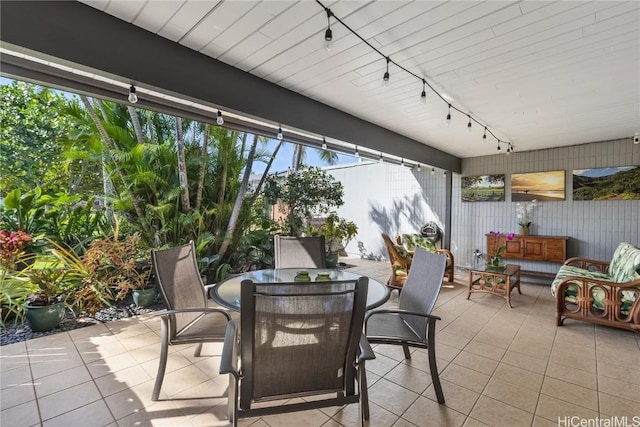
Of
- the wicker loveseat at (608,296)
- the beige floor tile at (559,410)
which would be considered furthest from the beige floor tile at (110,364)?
the wicker loveseat at (608,296)

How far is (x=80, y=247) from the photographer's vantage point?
365cm

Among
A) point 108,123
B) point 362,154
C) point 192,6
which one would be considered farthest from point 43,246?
point 362,154

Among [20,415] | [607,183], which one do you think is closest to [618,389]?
[20,415]

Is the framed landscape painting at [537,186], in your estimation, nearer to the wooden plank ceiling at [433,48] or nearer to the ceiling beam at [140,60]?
the wooden plank ceiling at [433,48]

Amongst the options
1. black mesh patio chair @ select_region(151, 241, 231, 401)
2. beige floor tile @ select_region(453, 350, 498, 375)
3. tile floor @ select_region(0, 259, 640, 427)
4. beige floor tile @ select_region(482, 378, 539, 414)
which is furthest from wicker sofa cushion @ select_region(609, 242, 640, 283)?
black mesh patio chair @ select_region(151, 241, 231, 401)

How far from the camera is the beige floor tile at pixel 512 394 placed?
2000mm

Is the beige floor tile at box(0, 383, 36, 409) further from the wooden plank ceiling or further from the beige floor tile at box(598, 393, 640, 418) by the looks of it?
the beige floor tile at box(598, 393, 640, 418)

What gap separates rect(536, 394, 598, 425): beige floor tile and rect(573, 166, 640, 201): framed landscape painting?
4.63m

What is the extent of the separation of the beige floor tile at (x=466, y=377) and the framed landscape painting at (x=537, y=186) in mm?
4673

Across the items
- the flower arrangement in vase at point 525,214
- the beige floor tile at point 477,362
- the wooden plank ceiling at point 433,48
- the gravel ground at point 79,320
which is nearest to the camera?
the wooden plank ceiling at point 433,48

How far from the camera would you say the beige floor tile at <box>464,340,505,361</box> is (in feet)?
8.80

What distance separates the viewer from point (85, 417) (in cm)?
182

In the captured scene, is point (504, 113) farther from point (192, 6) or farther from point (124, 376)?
point (124, 376)

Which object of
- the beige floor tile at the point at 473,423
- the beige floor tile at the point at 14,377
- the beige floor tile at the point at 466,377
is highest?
the beige floor tile at the point at 466,377
